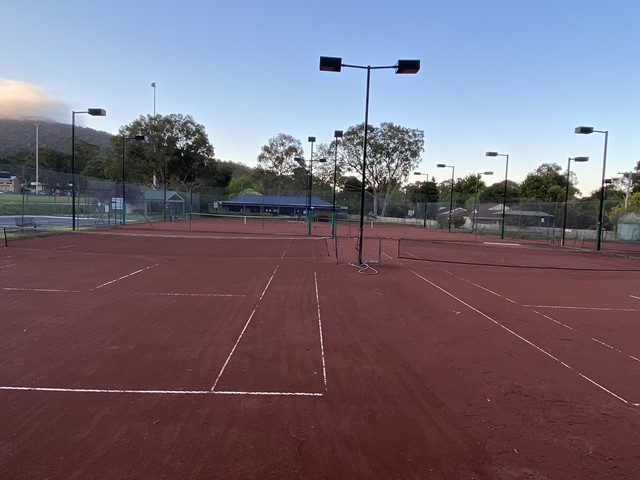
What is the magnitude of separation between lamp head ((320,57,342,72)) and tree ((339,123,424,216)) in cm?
6287

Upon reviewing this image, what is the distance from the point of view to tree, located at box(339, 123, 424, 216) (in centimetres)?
7769

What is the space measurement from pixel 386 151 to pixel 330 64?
6559 cm

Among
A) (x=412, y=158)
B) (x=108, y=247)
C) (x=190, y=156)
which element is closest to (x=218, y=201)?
(x=190, y=156)

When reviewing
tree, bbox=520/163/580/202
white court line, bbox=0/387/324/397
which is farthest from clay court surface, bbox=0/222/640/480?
tree, bbox=520/163/580/202

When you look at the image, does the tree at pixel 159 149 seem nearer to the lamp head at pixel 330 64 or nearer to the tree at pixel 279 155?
the tree at pixel 279 155

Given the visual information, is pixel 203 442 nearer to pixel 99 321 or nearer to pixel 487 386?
pixel 487 386

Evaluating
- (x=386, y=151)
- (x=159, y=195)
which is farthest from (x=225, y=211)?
(x=386, y=151)

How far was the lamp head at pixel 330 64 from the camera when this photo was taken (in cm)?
1447

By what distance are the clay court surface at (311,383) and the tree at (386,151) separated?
68936 millimetres

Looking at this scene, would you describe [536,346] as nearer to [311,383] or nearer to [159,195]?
[311,383]

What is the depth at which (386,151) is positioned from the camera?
7831 centimetres

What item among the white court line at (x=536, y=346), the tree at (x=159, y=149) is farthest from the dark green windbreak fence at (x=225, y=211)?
the white court line at (x=536, y=346)

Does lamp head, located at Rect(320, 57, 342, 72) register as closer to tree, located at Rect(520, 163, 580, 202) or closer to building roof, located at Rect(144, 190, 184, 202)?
building roof, located at Rect(144, 190, 184, 202)

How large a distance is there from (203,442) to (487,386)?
342cm
